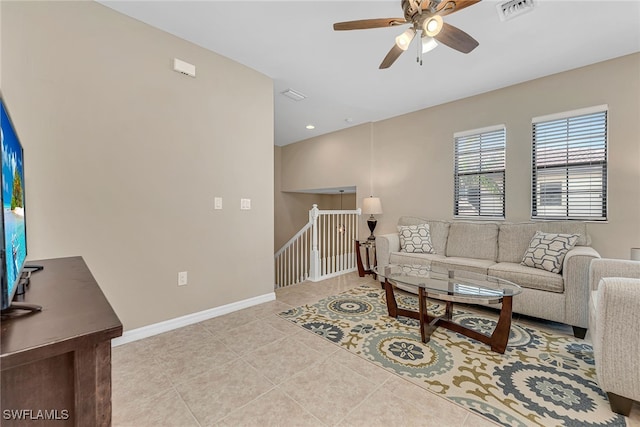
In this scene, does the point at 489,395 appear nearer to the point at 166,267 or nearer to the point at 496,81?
the point at 166,267

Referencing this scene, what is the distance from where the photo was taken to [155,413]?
1454mm

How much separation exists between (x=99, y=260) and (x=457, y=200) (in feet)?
13.4

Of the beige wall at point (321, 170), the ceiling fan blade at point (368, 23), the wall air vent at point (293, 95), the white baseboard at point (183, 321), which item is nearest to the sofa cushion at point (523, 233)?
the beige wall at point (321, 170)

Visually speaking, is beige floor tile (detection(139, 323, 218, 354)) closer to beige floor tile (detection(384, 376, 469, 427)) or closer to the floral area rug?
the floral area rug

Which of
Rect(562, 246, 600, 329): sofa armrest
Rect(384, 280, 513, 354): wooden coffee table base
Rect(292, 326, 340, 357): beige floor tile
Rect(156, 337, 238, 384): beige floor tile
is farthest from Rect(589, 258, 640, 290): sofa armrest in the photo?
Rect(156, 337, 238, 384): beige floor tile

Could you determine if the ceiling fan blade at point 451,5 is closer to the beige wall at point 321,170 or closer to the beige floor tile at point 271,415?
the beige floor tile at point 271,415

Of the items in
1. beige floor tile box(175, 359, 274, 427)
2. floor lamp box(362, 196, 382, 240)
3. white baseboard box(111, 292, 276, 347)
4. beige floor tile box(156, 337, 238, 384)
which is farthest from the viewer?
floor lamp box(362, 196, 382, 240)

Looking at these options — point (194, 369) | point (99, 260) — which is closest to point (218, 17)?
point (99, 260)

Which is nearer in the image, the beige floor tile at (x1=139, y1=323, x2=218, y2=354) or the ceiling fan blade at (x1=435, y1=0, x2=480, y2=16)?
the ceiling fan blade at (x1=435, y1=0, x2=480, y2=16)

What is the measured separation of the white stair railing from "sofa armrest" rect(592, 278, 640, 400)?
114 inches

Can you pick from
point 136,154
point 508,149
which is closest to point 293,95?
point 136,154

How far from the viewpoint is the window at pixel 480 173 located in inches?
→ 139

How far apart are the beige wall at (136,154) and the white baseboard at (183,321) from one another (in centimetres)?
6

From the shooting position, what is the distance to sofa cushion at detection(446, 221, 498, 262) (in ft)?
10.8
